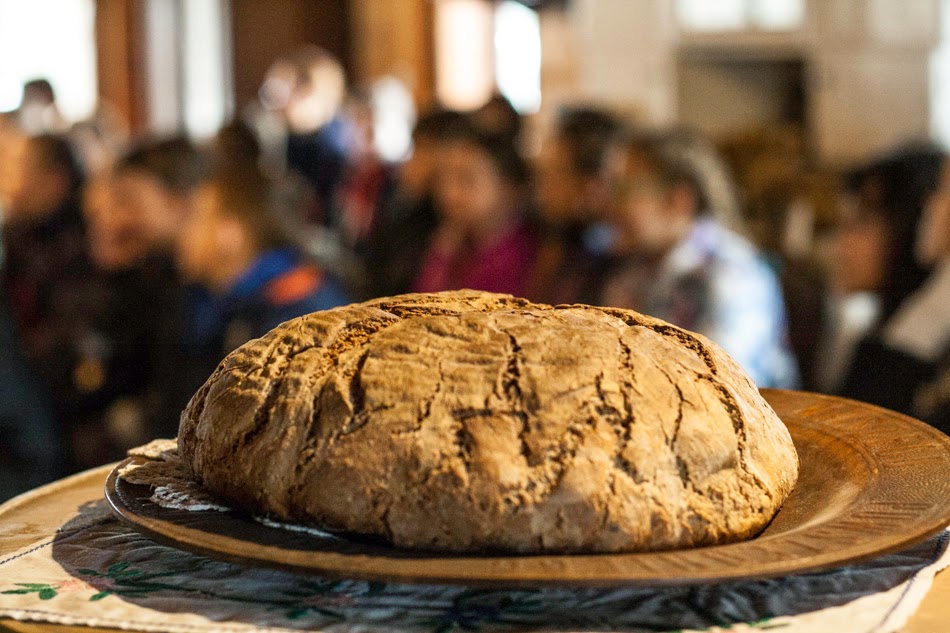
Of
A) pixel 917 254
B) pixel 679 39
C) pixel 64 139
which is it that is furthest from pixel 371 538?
pixel 679 39

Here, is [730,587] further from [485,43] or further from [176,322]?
[485,43]

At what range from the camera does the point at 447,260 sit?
14.0 feet

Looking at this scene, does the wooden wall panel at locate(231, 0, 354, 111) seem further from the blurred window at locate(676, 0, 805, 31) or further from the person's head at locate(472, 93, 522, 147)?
the person's head at locate(472, 93, 522, 147)

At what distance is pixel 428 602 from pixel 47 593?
373mm

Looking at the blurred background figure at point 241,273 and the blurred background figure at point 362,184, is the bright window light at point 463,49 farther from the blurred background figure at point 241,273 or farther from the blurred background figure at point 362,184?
the blurred background figure at point 241,273

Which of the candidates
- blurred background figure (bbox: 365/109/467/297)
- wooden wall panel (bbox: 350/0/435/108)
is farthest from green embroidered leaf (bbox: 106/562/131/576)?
wooden wall panel (bbox: 350/0/435/108)

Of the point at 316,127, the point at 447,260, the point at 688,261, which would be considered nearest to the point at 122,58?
the point at 316,127

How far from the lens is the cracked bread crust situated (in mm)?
1067

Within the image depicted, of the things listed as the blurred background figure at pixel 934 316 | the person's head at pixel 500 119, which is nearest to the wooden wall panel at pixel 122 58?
the person's head at pixel 500 119

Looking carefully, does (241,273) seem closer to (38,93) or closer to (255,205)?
(255,205)

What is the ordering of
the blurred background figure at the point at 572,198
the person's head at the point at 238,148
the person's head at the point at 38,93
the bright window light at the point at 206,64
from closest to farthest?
the person's head at the point at 238,148 < the blurred background figure at the point at 572,198 < the person's head at the point at 38,93 < the bright window light at the point at 206,64

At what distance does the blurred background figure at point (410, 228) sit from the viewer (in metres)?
4.97

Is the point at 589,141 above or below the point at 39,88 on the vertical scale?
below

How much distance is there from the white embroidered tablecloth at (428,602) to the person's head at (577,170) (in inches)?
106
